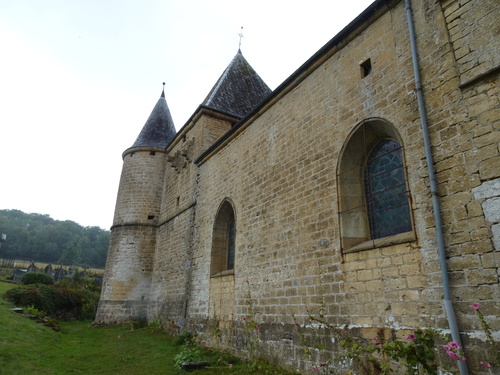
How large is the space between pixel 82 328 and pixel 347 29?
12952 mm

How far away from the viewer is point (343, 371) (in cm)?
438

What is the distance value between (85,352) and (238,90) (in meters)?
11.2

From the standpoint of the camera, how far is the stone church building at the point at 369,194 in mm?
3520

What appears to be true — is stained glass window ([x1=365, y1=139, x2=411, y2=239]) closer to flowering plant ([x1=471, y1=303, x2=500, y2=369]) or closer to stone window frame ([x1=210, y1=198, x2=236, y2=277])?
flowering plant ([x1=471, y1=303, x2=500, y2=369])

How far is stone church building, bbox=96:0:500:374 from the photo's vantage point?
11.5ft

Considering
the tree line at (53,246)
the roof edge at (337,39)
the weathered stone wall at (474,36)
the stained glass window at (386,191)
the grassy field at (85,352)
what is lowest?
the grassy field at (85,352)

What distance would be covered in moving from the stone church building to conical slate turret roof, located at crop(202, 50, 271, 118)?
13.2ft

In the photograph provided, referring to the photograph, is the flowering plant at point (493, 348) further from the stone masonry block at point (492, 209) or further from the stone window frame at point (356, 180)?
the stone window frame at point (356, 180)

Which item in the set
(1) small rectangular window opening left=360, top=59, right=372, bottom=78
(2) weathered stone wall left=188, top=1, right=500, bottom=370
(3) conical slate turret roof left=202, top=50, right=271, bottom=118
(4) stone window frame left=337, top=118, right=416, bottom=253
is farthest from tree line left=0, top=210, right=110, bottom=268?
(1) small rectangular window opening left=360, top=59, right=372, bottom=78

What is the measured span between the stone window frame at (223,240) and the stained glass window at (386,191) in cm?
426

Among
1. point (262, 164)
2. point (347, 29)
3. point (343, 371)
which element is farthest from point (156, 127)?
point (343, 371)

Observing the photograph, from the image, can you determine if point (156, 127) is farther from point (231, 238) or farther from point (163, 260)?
point (231, 238)

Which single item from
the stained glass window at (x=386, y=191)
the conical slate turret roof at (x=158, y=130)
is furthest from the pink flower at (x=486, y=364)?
the conical slate turret roof at (x=158, y=130)

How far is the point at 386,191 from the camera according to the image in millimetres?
4898
